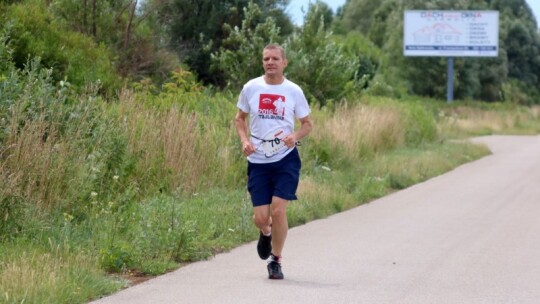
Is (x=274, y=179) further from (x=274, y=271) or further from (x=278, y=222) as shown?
(x=274, y=271)

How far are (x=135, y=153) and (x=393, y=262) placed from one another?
3.81 metres

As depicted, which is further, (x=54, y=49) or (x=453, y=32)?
(x=453, y=32)

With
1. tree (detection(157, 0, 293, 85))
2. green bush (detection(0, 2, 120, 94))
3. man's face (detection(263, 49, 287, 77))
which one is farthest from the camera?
tree (detection(157, 0, 293, 85))

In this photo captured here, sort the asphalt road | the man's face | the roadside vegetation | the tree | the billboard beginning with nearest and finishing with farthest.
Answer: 1. the asphalt road
2. the man's face
3. the roadside vegetation
4. the tree
5. the billboard

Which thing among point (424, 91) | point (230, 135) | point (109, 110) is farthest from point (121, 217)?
point (424, 91)

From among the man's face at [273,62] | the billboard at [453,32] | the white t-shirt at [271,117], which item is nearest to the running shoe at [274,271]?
the white t-shirt at [271,117]

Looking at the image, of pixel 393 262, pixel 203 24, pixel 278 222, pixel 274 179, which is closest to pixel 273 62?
pixel 274 179

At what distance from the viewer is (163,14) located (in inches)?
1122

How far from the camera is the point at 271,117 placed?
8781 millimetres

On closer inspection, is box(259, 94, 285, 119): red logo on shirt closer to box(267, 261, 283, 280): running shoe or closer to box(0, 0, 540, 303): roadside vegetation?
box(267, 261, 283, 280): running shoe

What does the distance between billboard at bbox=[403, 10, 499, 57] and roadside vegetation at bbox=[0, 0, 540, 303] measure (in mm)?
23072

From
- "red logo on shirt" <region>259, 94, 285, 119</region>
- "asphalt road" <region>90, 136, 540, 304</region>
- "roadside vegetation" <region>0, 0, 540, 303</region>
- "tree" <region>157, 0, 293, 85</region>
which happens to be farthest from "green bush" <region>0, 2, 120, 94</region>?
"tree" <region>157, 0, 293, 85</region>

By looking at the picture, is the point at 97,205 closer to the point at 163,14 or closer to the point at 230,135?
the point at 230,135

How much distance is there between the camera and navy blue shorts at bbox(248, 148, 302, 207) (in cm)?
880
